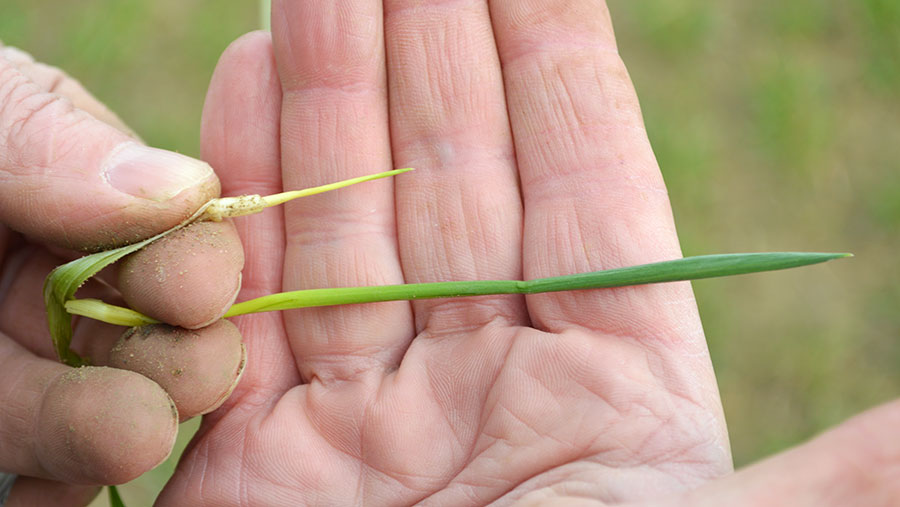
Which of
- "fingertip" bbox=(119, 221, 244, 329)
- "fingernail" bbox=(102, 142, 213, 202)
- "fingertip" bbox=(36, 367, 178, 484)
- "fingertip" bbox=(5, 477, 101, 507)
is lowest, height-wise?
"fingertip" bbox=(5, 477, 101, 507)

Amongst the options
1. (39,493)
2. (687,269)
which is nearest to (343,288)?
(687,269)

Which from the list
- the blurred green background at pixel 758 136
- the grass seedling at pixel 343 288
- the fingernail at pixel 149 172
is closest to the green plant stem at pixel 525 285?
the grass seedling at pixel 343 288

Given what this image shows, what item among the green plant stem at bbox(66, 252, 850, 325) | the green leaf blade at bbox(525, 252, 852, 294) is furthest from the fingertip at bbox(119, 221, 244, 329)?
the green leaf blade at bbox(525, 252, 852, 294)

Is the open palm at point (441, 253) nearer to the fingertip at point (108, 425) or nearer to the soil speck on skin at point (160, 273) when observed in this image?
the fingertip at point (108, 425)

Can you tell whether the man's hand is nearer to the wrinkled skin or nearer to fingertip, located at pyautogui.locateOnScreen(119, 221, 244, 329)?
fingertip, located at pyautogui.locateOnScreen(119, 221, 244, 329)

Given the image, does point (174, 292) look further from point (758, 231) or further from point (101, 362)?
point (758, 231)

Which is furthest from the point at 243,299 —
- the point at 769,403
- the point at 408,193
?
the point at 769,403

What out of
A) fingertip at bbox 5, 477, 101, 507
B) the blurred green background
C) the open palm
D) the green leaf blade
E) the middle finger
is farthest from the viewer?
the blurred green background
